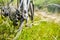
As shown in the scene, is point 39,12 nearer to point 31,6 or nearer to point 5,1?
point 31,6

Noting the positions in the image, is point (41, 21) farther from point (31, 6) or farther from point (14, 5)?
point (14, 5)

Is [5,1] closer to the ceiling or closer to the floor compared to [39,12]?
closer to the ceiling

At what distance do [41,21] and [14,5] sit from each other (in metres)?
0.31

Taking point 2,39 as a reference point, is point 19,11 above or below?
above

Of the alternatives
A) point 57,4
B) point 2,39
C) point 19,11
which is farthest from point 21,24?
point 57,4

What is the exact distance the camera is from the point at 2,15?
5.24ft

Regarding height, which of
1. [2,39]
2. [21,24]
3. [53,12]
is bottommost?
[2,39]

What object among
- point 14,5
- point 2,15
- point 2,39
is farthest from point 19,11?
point 2,39

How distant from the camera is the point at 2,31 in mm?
1571

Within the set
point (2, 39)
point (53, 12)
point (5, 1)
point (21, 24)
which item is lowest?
point (2, 39)

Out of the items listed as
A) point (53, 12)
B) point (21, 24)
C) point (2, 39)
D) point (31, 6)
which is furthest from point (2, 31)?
point (53, 12)

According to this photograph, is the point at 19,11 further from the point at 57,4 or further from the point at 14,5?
the point at 57,4

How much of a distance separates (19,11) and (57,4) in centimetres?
37

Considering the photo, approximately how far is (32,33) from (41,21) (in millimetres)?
146
